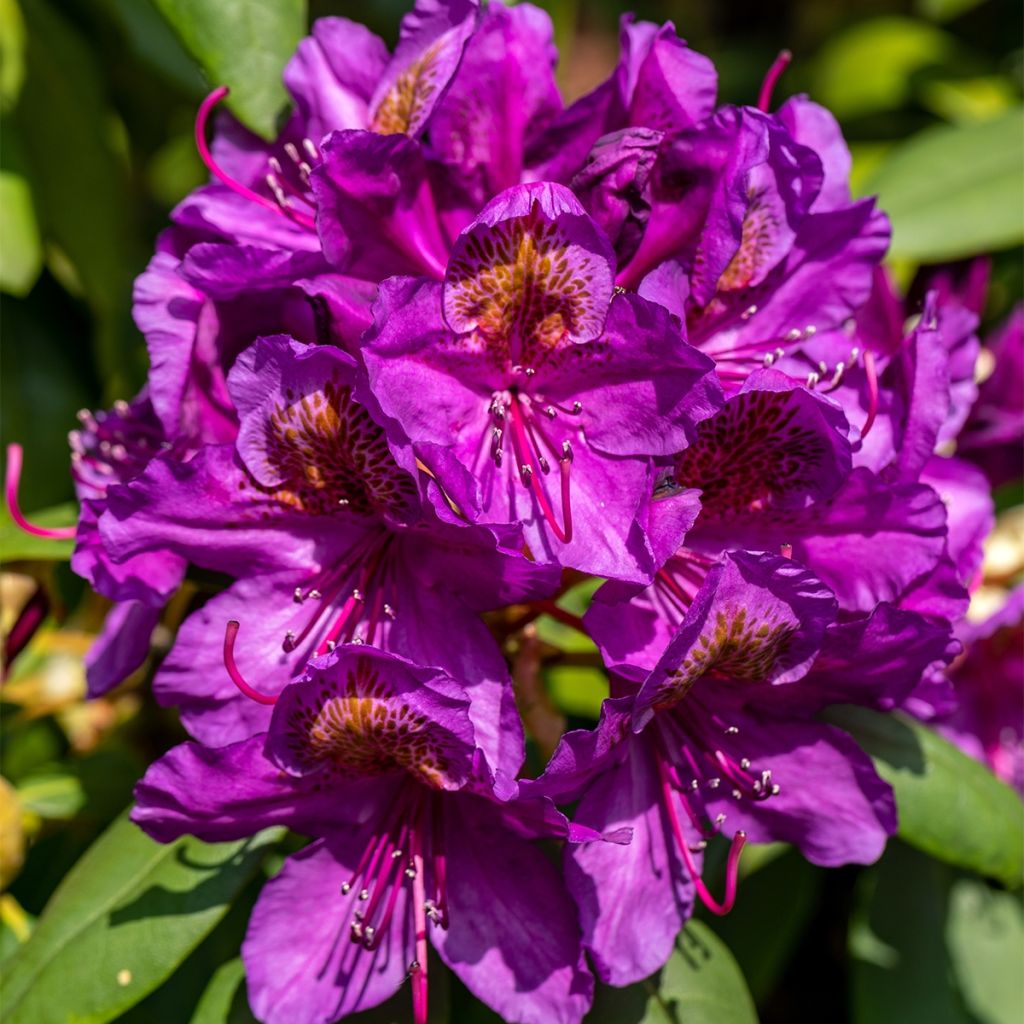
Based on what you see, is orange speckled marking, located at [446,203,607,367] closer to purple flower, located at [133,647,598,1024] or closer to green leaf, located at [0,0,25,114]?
purple flower, located at [133,647,598,1024]

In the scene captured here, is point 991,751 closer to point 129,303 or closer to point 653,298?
point 653,298

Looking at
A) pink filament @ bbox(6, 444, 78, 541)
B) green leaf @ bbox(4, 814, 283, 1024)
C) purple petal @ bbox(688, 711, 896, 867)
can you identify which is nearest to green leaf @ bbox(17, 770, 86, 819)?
green leaf @ bbox(4, 814, 283, 1024)

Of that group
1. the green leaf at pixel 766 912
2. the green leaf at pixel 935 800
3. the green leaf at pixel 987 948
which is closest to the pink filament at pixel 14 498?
the green leaf at pixel 935 800

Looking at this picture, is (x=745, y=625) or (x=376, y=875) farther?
(x=376, y=875)

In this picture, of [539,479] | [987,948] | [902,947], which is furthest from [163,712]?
[987,948]

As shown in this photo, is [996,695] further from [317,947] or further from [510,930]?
[317,947]

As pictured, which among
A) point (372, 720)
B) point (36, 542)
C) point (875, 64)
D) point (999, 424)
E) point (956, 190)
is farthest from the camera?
point (875, 64)

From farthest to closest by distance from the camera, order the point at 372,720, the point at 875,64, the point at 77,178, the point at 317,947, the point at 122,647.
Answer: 1. the point at 875,64
2. the point at 77,178
3. the point at 122,647
4. the point at 317,947
5. the point at 372,720
